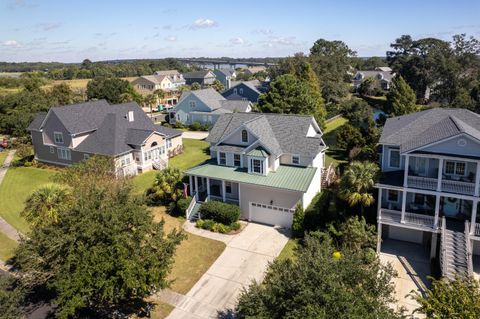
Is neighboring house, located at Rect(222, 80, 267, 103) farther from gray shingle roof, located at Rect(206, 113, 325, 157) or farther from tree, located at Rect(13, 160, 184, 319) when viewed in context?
tree, located at Rect(13, 160, 184, 319)

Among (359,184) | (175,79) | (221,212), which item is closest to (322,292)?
(359,184)

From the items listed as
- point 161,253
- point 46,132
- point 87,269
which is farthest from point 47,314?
point 46,132

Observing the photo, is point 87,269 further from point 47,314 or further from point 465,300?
point 465,300

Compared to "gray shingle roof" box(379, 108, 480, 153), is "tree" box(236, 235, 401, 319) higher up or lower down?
lower down

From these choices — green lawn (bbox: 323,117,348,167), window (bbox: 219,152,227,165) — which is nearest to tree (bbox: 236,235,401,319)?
window (bbox: 219,152,227,165)

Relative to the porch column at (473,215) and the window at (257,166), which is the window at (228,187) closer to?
the window at (257,166)

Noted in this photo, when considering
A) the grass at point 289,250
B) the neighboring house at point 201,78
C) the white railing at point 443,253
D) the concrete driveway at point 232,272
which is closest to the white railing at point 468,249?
the white railing at point 443,253
